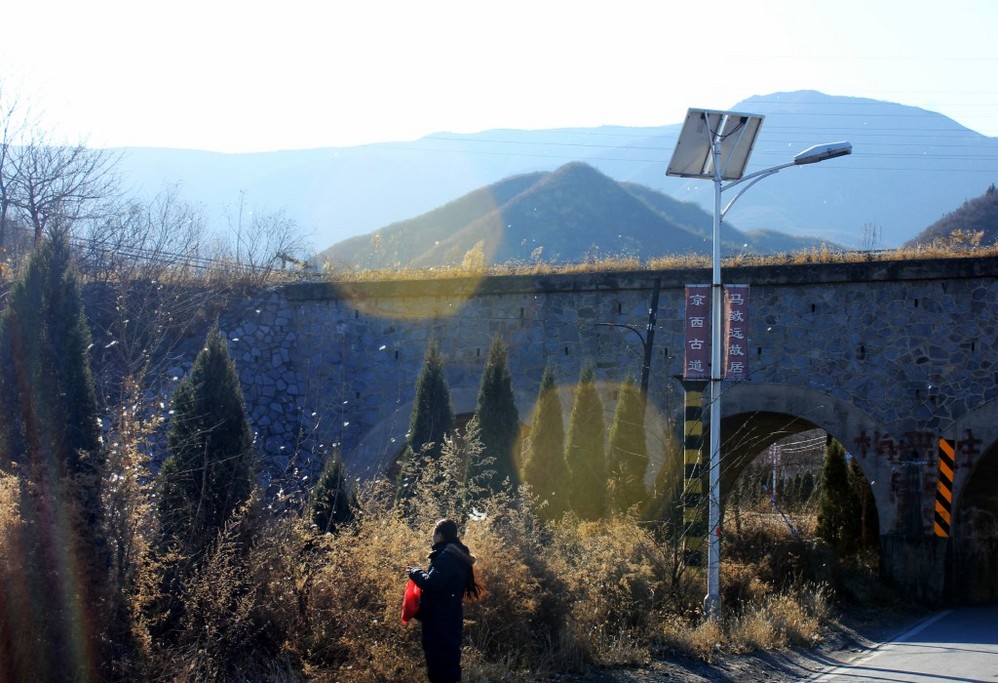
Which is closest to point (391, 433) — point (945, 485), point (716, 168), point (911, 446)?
point (716, 168)

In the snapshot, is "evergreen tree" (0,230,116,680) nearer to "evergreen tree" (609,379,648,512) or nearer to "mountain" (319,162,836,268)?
"evergreen tree" (609,379,648,512)

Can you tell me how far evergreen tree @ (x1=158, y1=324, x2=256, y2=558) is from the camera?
9070mm

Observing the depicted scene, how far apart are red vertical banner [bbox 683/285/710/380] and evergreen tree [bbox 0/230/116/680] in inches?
262

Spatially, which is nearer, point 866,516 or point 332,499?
point 332,499

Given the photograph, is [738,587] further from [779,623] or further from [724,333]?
[724,333]

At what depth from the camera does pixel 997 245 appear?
16812mm

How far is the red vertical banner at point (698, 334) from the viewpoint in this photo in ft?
40.8

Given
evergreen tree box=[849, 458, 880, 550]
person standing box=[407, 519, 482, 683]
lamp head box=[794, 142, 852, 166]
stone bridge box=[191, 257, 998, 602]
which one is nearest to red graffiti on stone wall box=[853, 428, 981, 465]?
stone bridge box=[191, 257, 998, 602]

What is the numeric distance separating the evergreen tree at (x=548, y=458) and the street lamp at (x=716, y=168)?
8.77ft

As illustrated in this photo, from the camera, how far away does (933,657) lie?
1098cm

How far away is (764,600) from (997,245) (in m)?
7.70

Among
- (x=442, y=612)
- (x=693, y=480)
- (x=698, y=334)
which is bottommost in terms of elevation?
(x=693, y=480)

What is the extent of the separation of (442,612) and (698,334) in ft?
20.8

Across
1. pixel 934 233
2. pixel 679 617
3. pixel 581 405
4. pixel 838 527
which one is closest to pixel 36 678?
pixel 679 617
